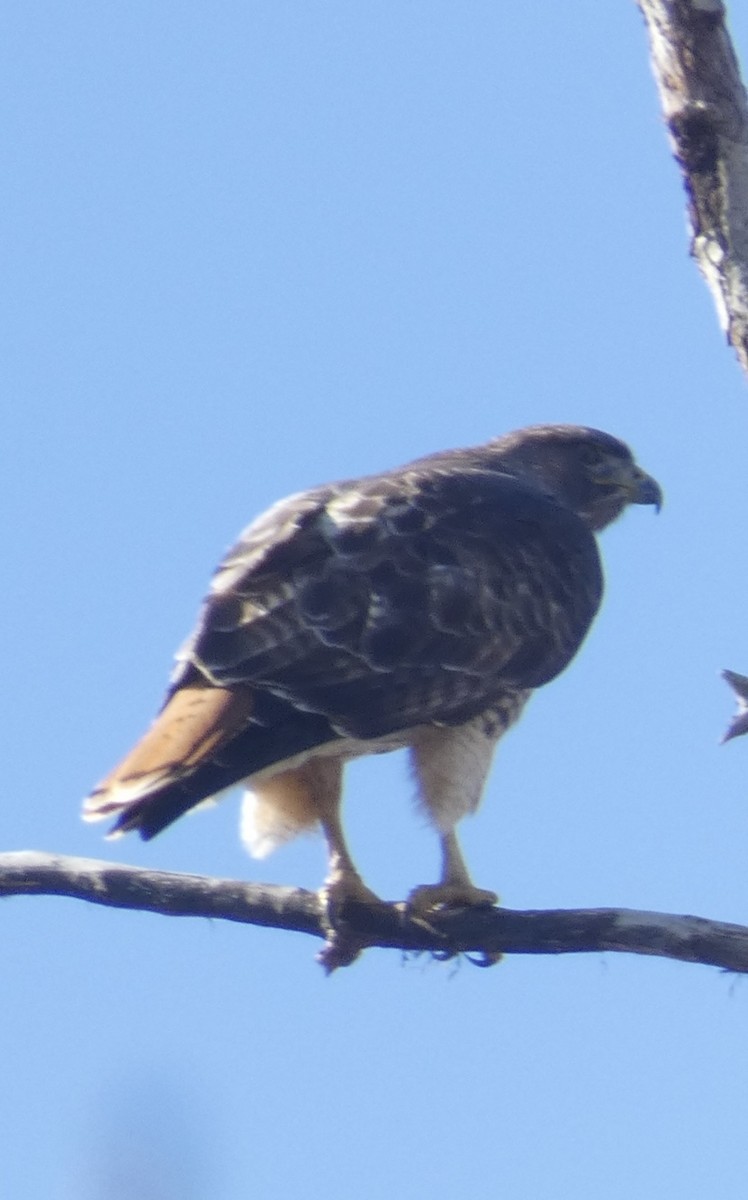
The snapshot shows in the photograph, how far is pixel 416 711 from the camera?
5.89 m

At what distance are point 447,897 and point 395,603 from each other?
923 millimetres

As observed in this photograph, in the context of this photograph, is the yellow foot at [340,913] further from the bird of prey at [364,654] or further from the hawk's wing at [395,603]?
the hawk's wing at [395,603]

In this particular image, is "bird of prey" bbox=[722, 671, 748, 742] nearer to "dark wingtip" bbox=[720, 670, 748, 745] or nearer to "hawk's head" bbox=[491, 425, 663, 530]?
"dark wingtip" bbox=[720, 670, 748, 745]

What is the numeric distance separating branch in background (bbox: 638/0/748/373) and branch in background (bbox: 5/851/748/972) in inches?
66.4

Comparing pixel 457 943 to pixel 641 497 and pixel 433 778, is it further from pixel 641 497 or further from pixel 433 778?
pixel 641 497

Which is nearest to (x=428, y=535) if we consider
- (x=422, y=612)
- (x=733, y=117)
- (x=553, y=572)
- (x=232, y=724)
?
Answer: (x=422, y=612)

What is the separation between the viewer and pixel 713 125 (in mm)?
5418

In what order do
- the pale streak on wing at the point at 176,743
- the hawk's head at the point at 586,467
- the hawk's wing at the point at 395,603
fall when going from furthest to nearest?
the hawk's head at the point at 586,467
the hawk's wing at the point at 395,603
the pale streak on wing at the point at 176,743

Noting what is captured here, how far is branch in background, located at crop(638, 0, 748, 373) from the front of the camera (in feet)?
17.7

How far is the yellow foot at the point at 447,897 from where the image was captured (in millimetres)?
6023

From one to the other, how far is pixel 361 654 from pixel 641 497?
2.58 meters

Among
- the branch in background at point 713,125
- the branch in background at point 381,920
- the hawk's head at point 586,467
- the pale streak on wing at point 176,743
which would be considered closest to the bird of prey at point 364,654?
the pale streak on wing at point 176,743

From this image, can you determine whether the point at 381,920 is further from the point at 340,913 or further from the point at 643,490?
the point at 643,490

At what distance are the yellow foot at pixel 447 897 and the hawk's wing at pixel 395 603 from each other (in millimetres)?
537
